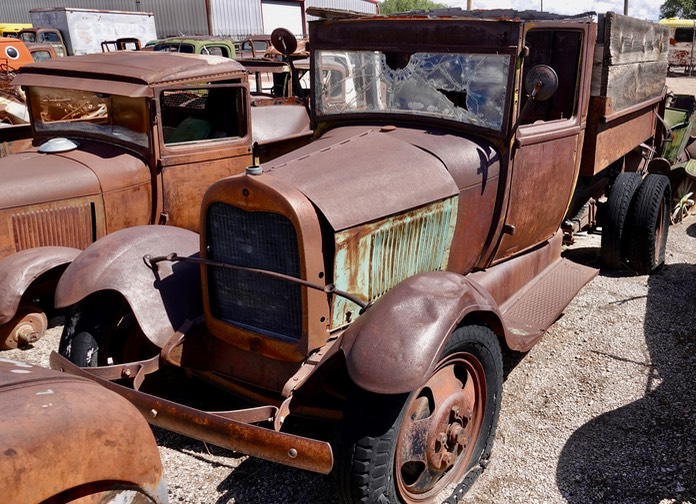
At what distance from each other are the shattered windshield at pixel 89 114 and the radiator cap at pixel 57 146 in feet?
0.59

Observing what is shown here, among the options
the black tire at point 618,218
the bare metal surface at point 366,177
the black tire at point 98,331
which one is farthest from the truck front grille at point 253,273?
the black tire at point 618,218

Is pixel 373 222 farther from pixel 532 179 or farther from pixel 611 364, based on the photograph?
pixel 611 364

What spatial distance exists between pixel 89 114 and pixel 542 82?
3719 mm

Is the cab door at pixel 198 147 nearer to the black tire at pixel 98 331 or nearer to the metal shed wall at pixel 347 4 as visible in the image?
the black tire at pixel 98 331

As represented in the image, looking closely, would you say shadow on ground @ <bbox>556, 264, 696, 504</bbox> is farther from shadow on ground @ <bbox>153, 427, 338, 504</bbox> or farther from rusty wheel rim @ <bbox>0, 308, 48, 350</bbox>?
rusty wheel rim @ <bbox>0, 308, 48, 350</bbox>

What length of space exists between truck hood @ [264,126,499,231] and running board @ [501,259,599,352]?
2.85 ft

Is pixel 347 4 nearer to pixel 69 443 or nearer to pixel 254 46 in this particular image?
pixel 254 46

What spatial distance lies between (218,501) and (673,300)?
12.8 feet

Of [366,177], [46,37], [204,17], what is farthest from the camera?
[204,17]

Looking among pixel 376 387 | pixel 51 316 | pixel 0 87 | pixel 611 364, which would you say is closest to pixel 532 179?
pixel 611 364

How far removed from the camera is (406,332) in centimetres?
265

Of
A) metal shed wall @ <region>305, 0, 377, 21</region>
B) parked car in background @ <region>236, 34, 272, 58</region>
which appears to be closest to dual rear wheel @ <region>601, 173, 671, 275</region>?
parked car in background @ <region>236, 34, 272, 58</region>

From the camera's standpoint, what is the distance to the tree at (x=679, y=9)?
129 feet

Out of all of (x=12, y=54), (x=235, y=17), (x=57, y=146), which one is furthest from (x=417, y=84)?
(x=235, y=17)
